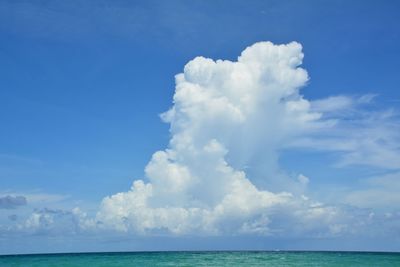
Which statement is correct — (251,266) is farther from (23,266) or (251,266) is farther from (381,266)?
(23,266)

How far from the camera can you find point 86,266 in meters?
90.8

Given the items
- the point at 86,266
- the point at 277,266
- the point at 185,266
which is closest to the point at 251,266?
the point at 277,266

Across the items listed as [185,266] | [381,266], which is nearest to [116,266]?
[185,266]

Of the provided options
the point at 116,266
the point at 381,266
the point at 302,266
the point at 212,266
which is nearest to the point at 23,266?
the point at 116,266

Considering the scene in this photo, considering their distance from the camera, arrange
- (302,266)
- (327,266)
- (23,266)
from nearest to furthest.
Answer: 1. (327,266)
2. (302,266)
3. (23,266)

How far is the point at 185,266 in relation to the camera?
9056 centimetres

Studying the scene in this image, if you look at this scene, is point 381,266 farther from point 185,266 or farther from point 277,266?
point 185,266

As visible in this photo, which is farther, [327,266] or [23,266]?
[23,266]

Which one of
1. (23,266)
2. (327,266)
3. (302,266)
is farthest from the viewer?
(23,266)

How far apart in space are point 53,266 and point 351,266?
185ft

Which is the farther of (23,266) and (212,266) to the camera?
(23,266)

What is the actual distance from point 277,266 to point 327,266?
8.75 meters

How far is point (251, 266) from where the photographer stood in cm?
8725

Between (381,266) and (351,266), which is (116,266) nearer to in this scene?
(351,266)
